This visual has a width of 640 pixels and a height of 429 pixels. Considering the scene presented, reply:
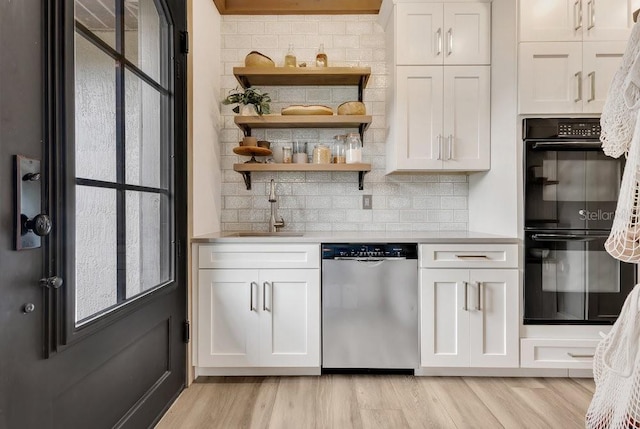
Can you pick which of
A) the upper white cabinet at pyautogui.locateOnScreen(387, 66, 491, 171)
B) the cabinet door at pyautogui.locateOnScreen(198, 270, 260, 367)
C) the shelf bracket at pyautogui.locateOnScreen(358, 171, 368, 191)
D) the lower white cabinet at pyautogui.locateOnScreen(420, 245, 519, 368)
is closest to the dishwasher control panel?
the lower white cabinet at pyautogui.locateOnScreen(420, 245, 519, 368)

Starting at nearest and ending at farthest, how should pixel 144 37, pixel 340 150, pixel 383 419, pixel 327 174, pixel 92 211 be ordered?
1. pixel 92 211
2. pixel 144 37
3. pixel 383 419
4. pixel 340 150
5. pixel 327 174

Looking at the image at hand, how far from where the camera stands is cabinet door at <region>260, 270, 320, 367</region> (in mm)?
2176

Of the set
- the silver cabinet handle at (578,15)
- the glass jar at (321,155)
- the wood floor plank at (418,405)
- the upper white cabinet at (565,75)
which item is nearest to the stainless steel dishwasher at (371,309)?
the wood floor plank at (418,405)

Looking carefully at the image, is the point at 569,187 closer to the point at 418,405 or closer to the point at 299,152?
the point at 418,405

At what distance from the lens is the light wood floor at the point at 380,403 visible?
1762 millimetres

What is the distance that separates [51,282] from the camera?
104 centimetres

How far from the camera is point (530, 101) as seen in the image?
84.3 inches

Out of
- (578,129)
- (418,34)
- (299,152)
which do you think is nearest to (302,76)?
(299,152)

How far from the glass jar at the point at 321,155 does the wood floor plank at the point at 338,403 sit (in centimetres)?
144

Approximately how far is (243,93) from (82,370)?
1.93 m

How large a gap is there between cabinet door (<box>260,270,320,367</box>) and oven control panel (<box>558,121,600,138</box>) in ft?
5.59

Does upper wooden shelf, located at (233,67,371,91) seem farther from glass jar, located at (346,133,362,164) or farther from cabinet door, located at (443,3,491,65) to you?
cabinet door, located at (443,3,491,65)

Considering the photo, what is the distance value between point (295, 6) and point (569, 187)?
2.28m

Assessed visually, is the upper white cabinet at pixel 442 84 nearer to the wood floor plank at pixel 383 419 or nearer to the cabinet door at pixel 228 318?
the cabinet door at pixel 228 318
